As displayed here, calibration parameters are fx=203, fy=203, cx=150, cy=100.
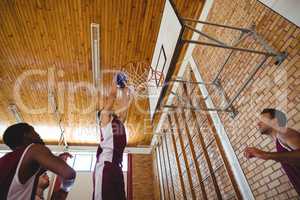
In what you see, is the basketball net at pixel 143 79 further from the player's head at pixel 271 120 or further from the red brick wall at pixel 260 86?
the player's head at pixel 271 120

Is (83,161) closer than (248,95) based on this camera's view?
No

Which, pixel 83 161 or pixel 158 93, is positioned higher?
pixel 83 161

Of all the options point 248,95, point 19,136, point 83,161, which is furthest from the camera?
point 83,161

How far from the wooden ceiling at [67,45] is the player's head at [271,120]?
3.08m

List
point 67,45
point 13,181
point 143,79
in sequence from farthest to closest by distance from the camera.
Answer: point 67,45 < point 143,79 < point 13,181

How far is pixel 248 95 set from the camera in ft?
10.4

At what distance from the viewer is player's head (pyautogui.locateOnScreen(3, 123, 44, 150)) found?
1545mm

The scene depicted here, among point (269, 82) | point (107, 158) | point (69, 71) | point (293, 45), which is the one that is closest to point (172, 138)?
point (69, 71)

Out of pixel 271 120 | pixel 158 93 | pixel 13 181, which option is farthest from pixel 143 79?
pixel 13 181

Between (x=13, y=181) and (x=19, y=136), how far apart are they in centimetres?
39

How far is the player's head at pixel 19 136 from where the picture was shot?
5.07 ft

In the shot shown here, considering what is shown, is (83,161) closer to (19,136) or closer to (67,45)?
(67,45)

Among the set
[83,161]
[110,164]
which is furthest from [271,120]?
[83,161]

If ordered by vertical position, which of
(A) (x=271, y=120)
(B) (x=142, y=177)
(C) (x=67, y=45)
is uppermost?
(C) (x=67, y=45)
